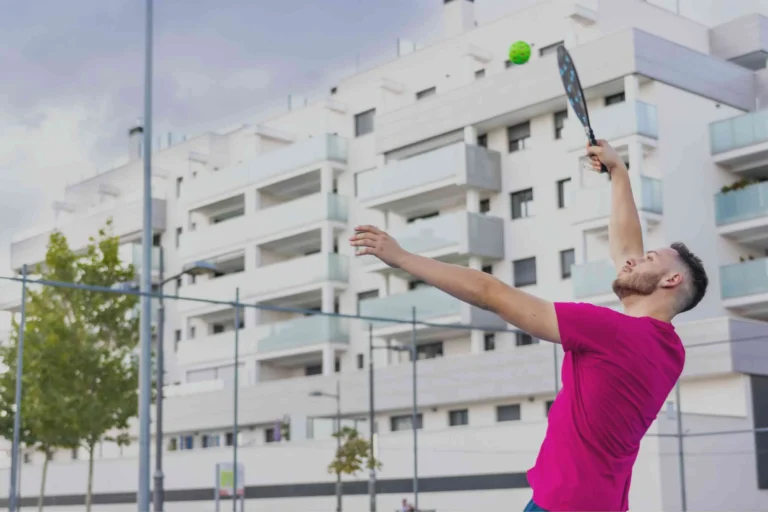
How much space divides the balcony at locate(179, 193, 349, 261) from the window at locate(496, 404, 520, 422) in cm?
991

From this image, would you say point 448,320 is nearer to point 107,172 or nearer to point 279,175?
point 279,175

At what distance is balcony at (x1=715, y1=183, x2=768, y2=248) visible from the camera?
30.6 m

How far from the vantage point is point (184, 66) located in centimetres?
4159

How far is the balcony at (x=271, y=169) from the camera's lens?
40750 mm

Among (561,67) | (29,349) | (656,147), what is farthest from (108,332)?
(561,67)

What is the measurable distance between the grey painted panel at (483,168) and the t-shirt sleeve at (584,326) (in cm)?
3180

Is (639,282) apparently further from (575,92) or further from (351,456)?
(351,456)

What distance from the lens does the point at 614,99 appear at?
108 ft

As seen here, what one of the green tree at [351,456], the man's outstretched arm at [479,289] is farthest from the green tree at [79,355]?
the man's outstretched arm at [479,289]

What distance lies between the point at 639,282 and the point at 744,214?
28622mm

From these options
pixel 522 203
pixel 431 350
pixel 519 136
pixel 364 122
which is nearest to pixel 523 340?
pixel 431 350

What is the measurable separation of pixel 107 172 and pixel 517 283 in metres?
24.6

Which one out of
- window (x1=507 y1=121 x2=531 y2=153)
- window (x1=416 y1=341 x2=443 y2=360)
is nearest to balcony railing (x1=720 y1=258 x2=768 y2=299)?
window (x1=507 y1=121 x2=531 y2=153)

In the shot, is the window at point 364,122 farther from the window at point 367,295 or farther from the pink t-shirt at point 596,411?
the pink t-shirt at point 596,411
